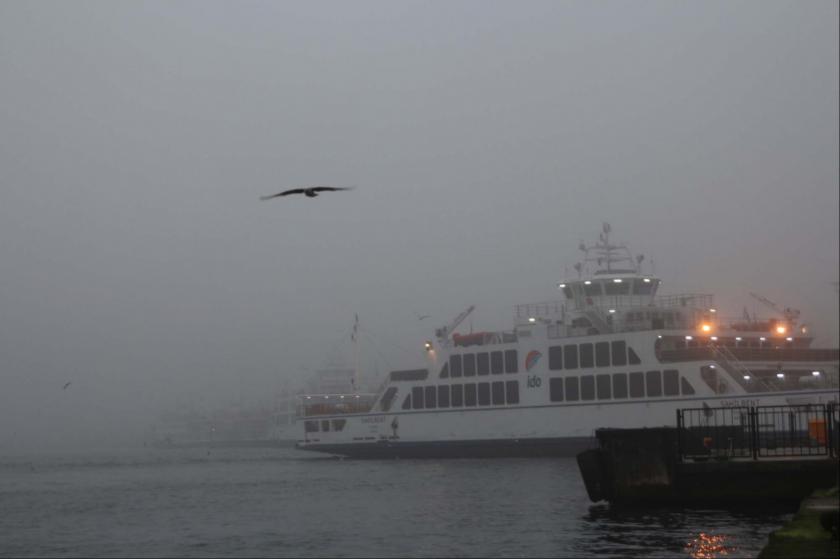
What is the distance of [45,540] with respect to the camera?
23734 millimetres

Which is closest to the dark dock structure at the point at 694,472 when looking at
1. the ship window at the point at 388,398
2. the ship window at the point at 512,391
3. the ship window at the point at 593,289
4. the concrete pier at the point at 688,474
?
the concrete pier at the point at 688,474

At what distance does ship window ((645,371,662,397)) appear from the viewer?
4700 cm

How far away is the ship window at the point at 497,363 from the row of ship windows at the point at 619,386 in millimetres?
3315

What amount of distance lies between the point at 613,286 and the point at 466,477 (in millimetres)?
15996

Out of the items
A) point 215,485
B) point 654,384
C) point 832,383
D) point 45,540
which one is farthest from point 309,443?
point 45,540

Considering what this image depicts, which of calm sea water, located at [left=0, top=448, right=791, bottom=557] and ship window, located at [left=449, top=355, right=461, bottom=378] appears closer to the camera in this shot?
calm sea water, located at [left=0, top=448, right=791, bottom=557]

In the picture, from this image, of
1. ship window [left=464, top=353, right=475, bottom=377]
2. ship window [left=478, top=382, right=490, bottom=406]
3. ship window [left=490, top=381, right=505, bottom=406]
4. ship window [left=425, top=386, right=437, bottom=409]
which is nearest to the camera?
ship window [left=490, top=381, right=505, bottom=406]

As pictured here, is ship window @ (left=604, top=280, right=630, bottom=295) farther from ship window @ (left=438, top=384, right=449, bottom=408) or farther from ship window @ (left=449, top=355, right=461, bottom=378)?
ship window @ (left=438, top=384, right=449, bottom=408)

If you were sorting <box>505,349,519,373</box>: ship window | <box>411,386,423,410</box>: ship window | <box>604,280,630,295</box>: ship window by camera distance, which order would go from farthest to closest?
<box>411,386,423,410</box>: ship window → <box>604,280,630,295</box>: ship window → <box>505,349,519,373</box>: ship window

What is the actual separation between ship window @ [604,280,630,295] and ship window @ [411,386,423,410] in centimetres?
1101

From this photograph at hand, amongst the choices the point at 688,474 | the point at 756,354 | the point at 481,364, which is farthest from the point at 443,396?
the point at 688,474

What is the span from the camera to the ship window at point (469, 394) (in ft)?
179

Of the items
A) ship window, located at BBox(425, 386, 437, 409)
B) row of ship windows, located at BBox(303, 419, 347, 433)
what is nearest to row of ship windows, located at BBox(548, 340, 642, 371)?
ship window, located at BBox(425, 386, 437, 409)

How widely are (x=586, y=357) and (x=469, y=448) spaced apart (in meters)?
8.14
